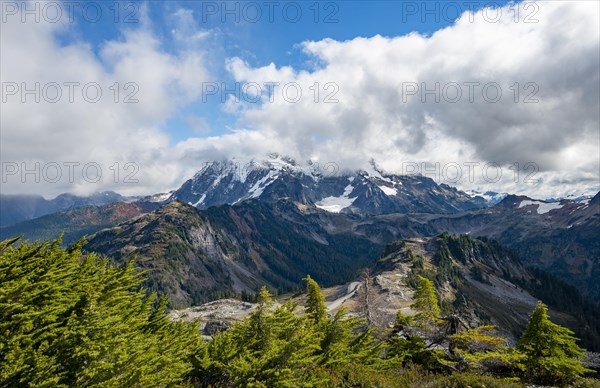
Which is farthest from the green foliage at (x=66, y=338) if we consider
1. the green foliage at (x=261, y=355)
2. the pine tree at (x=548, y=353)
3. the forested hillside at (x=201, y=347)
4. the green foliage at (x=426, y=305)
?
the pine tree at (x=548, y=353)

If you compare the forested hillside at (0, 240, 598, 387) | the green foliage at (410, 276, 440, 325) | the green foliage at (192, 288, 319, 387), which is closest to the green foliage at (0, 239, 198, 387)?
the forested hillside at (0, 240, 598, 387)

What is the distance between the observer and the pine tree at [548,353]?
32469 mm

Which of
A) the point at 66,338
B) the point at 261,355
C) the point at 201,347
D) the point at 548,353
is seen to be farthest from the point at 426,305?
the point at 66,338

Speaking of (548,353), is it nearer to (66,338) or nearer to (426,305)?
(426,305)

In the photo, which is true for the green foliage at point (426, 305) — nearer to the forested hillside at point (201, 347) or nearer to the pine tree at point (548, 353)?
the forested hillside at point (201, 347)

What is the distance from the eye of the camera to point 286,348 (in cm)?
2816

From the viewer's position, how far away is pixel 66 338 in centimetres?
2427

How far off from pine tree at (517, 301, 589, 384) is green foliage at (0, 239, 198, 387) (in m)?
30.1

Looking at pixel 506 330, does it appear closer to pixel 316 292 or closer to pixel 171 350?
pixel 316 292

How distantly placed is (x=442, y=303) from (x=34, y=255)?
597ft

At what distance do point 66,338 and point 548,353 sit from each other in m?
38.7

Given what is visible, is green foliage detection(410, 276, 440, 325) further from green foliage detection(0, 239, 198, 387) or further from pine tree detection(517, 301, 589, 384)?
green foliage detection(0, 239, 198, 387)

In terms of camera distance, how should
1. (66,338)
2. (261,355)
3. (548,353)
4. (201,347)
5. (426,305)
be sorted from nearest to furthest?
(66,338)
(261,355)
(548,353)
(201,347)
(426,305)

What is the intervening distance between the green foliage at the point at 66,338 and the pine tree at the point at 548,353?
3006 cm
